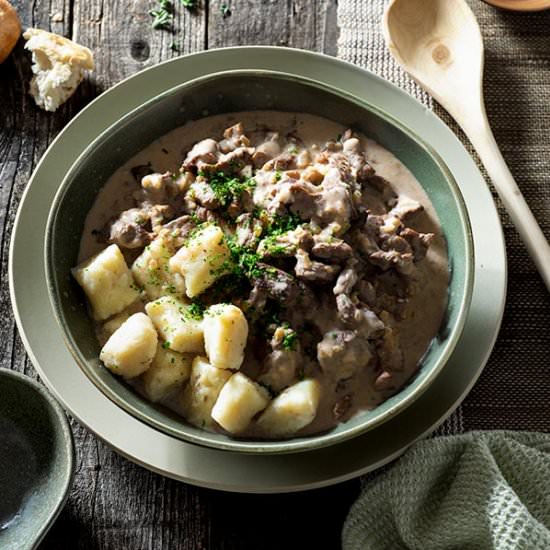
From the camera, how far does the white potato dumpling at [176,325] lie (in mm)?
3230

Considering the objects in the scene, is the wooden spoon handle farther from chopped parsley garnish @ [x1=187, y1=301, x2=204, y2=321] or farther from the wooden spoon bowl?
chopped parsley garnish @ [x1=187, y1=301, x2=204, y2=321]

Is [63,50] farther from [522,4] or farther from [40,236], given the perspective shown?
[522,4]

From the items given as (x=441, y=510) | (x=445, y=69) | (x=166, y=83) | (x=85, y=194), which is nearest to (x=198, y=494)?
(x=441, y=510)

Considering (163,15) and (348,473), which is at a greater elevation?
(163,15)

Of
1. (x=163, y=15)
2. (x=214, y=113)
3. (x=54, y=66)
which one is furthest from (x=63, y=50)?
(x=214, y=113)

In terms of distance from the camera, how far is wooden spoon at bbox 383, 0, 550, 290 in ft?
13.0

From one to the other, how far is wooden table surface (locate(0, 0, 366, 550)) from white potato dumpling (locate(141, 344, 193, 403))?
0.51 m

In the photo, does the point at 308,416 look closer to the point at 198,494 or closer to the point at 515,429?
the point at 198,494

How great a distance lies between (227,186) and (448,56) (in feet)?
4.42

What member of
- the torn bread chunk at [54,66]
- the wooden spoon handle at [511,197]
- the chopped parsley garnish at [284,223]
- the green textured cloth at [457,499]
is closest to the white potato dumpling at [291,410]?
the green textured cloth at [457,499]

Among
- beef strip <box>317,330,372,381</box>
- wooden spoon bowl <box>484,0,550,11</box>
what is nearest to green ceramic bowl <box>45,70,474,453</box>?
beef strip <box>317,330,372,381</box>

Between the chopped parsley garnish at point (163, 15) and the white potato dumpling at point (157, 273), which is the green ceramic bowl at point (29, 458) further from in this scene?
the chopped parsley garnish at point (163, 15)

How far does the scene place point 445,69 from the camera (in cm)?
407

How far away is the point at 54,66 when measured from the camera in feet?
13.1
